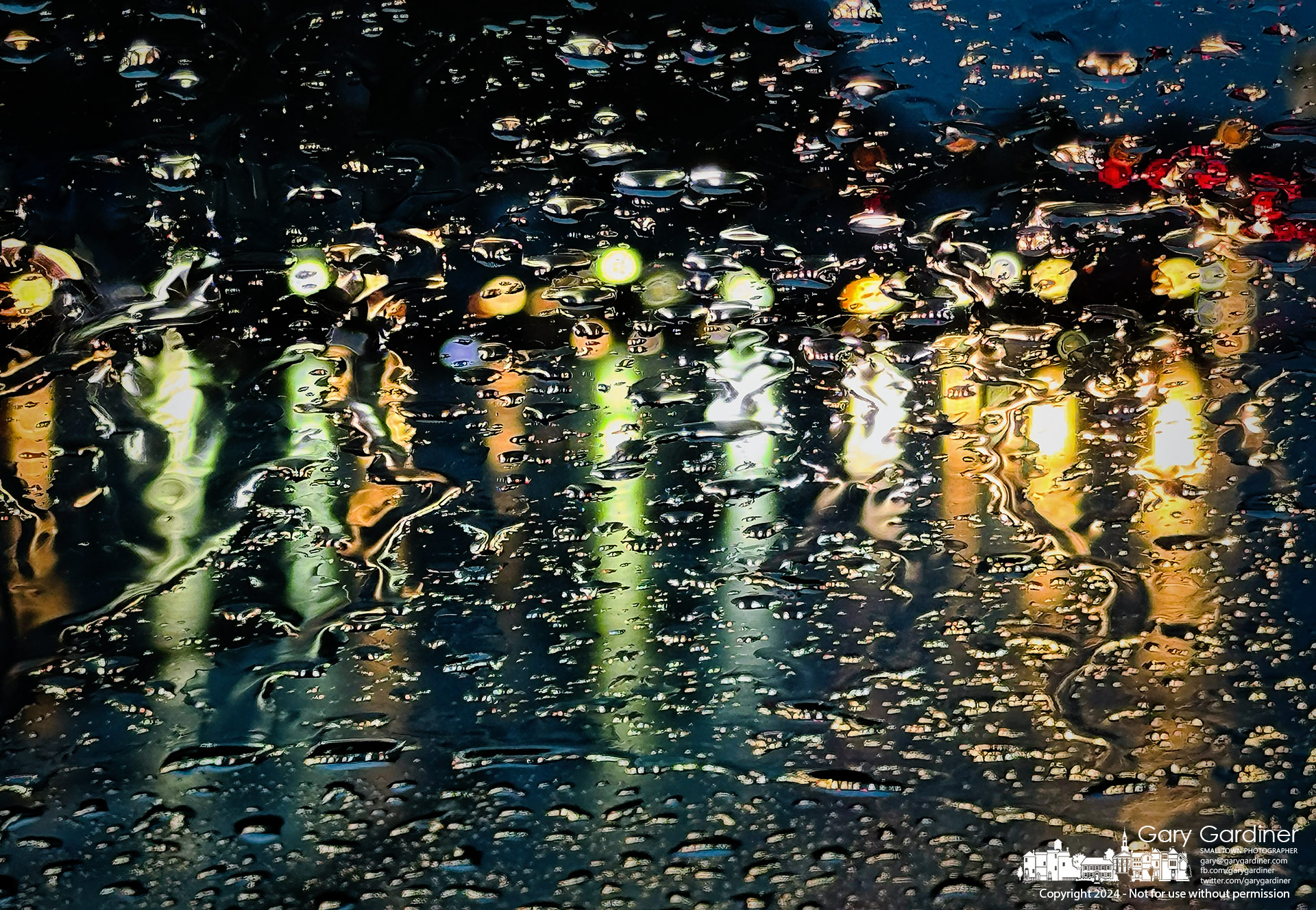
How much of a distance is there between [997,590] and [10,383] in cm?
145

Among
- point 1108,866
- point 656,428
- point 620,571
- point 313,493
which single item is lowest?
point 1108,866

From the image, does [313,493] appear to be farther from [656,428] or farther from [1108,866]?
[1108,866]

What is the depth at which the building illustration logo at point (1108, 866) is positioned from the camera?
1.21 m

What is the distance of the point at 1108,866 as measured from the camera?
1216mm

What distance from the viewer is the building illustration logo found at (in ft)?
3.97

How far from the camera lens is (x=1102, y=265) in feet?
5.47

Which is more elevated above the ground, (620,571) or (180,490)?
(180,490)

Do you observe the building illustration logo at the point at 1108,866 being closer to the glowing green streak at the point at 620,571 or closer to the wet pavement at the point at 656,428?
the wet pavement at the point at 656,428

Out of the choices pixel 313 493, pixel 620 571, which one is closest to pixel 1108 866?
pixel 620 571

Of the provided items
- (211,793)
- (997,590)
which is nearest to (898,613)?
(997,590)

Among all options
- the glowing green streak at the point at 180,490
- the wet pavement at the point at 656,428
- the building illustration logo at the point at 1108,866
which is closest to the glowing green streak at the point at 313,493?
the wet pavement at the point at 656,428

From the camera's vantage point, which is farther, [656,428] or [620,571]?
[656,428]

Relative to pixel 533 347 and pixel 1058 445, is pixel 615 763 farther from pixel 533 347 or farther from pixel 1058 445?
pixel 1058 445

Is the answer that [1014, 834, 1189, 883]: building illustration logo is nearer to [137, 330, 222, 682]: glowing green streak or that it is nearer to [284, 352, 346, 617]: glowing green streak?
[284, 352, 346, 617]: glowing green streak
